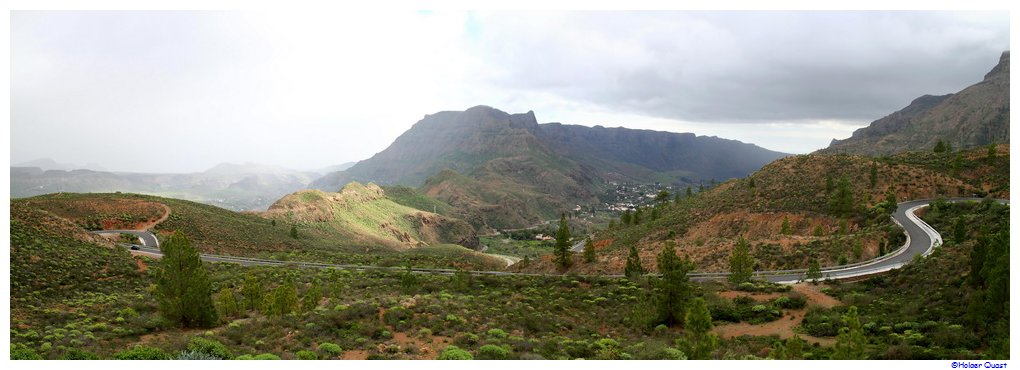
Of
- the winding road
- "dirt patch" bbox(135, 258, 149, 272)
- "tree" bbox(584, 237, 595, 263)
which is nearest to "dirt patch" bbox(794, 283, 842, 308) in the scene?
the winding road

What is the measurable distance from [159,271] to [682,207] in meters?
77.8

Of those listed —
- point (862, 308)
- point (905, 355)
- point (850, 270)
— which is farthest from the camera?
point (850, 270)

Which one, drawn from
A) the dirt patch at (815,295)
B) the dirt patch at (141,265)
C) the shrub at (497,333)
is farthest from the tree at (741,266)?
the dirt patch at (141,265)

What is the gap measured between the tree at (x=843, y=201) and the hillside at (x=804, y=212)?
486mm

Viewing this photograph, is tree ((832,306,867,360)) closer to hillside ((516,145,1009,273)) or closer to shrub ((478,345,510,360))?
shrub ((478,345,510,360))

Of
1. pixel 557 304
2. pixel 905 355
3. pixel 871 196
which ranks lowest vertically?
pixel 557 304

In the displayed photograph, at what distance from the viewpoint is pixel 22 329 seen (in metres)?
21.7

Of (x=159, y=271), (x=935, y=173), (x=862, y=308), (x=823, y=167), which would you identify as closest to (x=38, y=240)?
(x=159, y=271)

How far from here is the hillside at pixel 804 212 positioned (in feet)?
150

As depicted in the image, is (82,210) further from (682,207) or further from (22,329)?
(682,207)

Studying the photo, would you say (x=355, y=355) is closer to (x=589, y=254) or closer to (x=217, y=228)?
(x=589, y=254)

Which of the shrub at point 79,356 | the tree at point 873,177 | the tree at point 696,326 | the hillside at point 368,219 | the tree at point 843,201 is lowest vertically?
the hillside at point 368,219

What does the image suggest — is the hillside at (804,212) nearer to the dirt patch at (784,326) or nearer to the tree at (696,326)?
the dirt patch at (784,326)

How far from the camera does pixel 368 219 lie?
124438 mm
